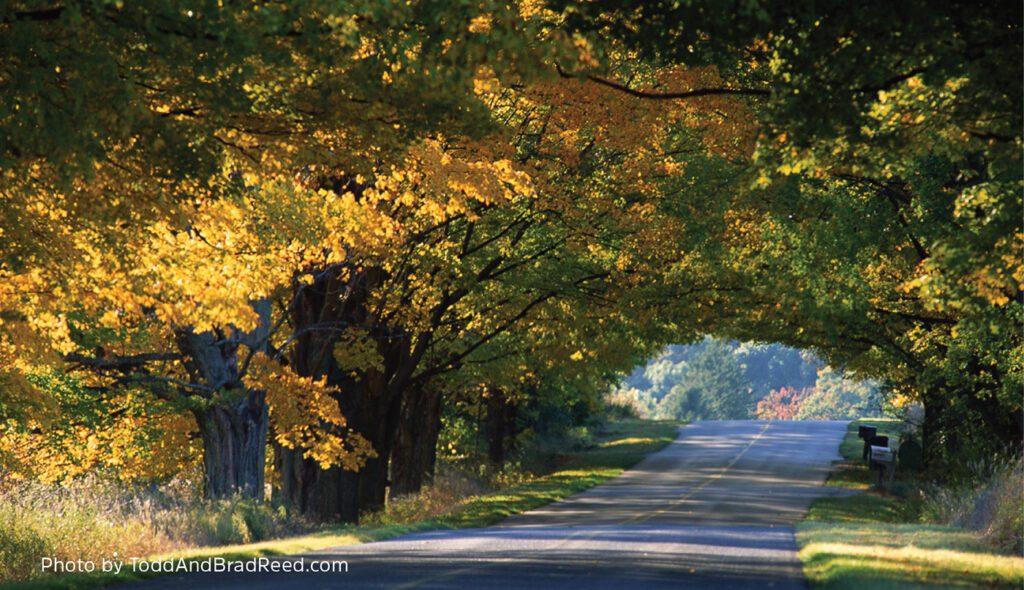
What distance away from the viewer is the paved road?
13266 mm

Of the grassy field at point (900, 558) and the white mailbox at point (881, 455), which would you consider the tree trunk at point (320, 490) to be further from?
the white mailbox at point (881, 455)

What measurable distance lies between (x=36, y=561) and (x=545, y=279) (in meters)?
14.1

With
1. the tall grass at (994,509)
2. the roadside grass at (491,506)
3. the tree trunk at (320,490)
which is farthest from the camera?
the tree trunk at (320,490)

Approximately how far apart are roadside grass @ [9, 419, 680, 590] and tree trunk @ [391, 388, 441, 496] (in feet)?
10.7

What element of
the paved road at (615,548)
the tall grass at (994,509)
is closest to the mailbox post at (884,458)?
the paved road at (615,548)

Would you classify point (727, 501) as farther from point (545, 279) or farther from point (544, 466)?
point (544, 466)

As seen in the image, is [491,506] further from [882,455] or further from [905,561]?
[905,561]

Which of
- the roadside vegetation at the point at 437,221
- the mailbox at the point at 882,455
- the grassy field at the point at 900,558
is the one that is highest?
the roadside vegetation at the point at 437,221

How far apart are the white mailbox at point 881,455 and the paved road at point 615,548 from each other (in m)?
1.95

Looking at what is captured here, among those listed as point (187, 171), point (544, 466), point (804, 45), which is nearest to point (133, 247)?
point (187, 171)

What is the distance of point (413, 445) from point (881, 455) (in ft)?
48.0

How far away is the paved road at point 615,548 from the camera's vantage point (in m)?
13.3

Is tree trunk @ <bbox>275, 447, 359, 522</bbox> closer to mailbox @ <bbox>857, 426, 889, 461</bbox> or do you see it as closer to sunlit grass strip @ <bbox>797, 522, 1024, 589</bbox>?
sunlit grass strip @ <bbox>797, 522, 1024, 589</bbox>

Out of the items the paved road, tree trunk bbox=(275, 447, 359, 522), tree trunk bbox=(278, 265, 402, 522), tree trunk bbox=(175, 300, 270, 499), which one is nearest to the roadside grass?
the paved road
